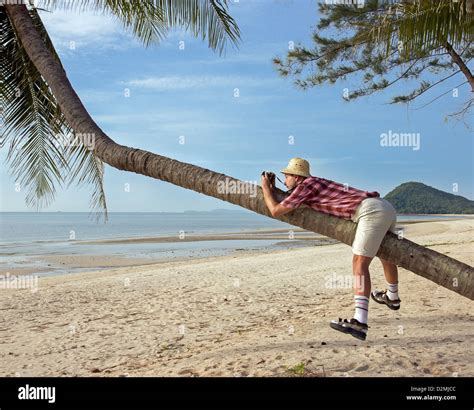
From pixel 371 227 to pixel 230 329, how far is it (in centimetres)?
444

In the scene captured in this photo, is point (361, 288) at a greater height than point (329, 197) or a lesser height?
lesser

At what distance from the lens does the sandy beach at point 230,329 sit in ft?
18.8

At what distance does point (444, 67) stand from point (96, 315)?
10.8m

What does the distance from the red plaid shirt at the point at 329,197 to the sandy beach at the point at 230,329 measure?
1893 millimetres

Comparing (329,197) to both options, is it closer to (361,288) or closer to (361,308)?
(361,288)

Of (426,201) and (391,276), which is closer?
(391,276)

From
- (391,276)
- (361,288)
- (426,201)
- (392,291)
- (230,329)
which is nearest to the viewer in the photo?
(361,288)

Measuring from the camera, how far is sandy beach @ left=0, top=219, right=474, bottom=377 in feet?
18.8

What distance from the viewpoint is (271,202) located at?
4176 millimetres

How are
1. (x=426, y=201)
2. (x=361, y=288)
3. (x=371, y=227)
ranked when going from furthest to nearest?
(x=426, y=201), (x=361, y=288), (x=371, y=227)
